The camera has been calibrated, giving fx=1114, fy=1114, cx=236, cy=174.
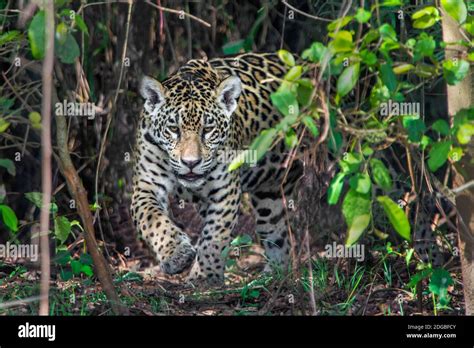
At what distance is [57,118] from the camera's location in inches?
254

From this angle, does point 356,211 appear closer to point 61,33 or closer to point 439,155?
point 439,155

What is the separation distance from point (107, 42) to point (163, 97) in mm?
1310

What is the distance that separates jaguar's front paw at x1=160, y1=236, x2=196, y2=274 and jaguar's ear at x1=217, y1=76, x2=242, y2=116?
1.11 meters

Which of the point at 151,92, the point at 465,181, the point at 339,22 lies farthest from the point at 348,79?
the point at 151,92

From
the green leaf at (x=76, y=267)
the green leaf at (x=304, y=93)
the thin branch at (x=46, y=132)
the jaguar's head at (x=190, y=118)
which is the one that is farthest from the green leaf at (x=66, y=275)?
the green leaf at (x=304, y=93)

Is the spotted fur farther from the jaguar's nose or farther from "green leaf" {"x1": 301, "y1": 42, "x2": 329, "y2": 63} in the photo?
"green leaf" {"x1": 301, "y1": 42, "x2": 329, "y2": 63}

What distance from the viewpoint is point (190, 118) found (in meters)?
7.88

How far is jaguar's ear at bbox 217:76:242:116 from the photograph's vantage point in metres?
8.06

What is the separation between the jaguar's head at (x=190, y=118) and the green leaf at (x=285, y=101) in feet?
7.54

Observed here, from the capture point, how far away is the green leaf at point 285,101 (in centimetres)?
541

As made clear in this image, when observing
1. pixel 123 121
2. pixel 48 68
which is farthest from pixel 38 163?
pixel 48 68

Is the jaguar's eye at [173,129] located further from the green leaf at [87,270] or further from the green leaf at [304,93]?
the green leaf at [304,93]

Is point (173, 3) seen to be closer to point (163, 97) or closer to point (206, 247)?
point (163, 97)
